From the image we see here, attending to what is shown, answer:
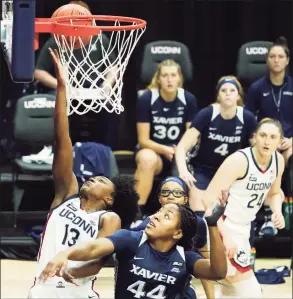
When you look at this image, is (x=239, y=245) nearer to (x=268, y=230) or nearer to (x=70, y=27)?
(x=268, y=230)

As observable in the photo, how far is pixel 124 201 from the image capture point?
6.27 meters

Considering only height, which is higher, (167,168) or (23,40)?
(23,40)

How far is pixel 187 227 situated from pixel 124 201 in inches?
32.1

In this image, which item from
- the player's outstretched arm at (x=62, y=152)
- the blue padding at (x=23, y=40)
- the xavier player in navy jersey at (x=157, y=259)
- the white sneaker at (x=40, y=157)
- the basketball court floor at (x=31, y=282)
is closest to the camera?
the blue padding at (x=23, y=40)

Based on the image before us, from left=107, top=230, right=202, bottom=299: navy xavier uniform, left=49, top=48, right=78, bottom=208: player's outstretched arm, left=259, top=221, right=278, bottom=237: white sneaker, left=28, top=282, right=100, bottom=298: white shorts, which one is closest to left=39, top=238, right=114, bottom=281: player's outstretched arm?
left=107, top=230, right=202, bottom=299: navy xavier uniform

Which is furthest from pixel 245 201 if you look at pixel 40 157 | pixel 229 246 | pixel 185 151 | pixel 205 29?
pixel 205 29

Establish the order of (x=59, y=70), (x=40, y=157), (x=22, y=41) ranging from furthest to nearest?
1. (x=40, y=157)
2. (x=59, y=70)
3. (x=22, y=41)

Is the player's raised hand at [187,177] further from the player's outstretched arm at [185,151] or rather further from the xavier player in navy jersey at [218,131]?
the xavier player in navy jersey at [218,131]

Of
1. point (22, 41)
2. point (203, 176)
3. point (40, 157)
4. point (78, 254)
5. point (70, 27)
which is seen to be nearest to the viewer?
point (78, 254)

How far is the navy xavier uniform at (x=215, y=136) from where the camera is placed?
8633 mm

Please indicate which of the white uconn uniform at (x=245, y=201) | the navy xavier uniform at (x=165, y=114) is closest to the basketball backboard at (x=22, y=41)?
the white uconn uniform at (x=245, y=201)

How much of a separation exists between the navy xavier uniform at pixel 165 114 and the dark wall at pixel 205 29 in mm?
1290

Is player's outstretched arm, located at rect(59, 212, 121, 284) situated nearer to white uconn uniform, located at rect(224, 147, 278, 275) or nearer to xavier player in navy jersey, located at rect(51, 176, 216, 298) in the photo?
xavier player in navy jersey, located at rect(51, 176, 216, 298)

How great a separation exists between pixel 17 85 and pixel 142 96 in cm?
131
